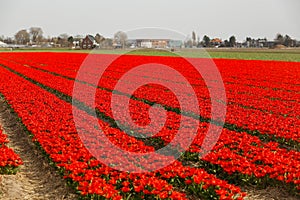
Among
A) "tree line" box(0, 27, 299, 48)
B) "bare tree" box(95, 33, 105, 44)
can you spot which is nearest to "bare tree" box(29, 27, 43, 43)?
"tree line" box(0, 27, 299, 48)

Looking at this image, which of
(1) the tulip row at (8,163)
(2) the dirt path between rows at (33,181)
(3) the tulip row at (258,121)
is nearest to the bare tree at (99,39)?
(3) the tulip row at (258,121)

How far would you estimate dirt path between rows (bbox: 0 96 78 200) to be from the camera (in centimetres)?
647

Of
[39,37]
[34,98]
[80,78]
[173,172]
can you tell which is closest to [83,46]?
[39,37]

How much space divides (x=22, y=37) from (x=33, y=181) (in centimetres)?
17148

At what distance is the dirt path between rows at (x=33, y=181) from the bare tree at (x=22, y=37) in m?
169

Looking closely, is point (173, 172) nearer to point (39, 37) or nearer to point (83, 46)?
point (83, 46)

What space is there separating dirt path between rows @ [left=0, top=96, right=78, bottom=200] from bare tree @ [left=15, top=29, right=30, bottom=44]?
553ft

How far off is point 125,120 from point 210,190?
16.9 feet

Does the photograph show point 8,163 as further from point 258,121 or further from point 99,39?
point 99,39

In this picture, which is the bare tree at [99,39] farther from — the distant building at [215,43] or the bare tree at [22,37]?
the bare tree at [22,37]

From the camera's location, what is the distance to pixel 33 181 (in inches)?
284

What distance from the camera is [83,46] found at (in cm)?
10981

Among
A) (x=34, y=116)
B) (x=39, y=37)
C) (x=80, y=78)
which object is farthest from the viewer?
(x=39, y=37)

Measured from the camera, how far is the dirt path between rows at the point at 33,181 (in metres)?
6.47
